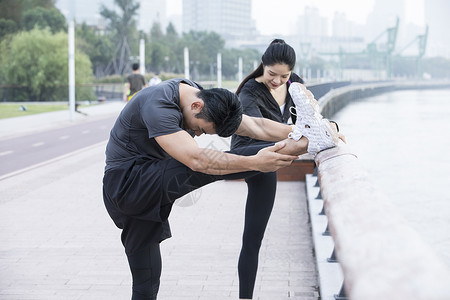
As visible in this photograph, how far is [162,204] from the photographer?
3.09 m

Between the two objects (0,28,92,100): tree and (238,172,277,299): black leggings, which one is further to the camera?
(0,28,92,100): tree

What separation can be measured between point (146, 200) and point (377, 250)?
5.38ft

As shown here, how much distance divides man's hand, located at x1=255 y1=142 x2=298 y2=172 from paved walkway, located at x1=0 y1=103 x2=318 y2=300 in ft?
4.78

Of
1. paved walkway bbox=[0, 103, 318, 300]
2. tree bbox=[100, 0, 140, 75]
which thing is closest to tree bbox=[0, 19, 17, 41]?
tree bbox=[100, 0, 140, 75]

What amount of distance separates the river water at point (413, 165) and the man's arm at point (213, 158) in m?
0.41

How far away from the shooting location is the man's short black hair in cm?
292

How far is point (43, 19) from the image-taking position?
6034 centimetres

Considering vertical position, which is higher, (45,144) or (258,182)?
(258,182)

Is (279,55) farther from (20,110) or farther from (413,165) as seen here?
(20,110)

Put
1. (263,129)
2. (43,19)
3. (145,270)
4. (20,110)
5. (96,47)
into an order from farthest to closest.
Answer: (96,47) < (43,19) < (20,110) < (263,129) < (145,270)

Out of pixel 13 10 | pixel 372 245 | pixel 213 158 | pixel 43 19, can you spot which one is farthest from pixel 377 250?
pixel 43 19

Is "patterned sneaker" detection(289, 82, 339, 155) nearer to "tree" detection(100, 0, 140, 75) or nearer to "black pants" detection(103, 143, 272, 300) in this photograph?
"black pants" detection(103, 143, 272, 300)

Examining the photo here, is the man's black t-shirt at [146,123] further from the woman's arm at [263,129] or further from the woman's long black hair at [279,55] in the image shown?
the woman's long black hair at [279,55]

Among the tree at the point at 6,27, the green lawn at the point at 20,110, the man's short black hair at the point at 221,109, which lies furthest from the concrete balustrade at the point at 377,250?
the tree at the point at 6,27
